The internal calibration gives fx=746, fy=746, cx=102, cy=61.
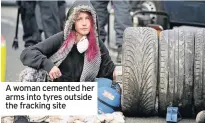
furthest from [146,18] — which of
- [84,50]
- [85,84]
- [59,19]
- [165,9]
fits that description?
[85,84]

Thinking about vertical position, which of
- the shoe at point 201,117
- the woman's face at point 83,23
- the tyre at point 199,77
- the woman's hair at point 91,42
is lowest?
the shoe at point 201,117

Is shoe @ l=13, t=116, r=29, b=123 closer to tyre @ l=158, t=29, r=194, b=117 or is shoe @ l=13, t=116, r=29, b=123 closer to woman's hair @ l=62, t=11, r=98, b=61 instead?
woman's hair @ l=62, t=11, r=98, b=61

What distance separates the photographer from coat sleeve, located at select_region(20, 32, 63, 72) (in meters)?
4.72

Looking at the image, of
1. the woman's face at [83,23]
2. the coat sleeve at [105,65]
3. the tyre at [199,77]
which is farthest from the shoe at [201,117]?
the woman's face at [83,23]

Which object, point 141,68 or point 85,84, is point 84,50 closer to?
point 141,68

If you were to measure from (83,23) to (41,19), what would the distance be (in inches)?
104

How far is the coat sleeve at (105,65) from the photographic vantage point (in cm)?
496

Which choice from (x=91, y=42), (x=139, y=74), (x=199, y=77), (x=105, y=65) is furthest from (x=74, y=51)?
(x=199, y=77)

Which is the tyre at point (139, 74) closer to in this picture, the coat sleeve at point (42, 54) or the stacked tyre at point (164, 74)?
the stacked tyre at point (164, 74)

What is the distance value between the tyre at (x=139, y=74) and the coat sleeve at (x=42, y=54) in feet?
1.48

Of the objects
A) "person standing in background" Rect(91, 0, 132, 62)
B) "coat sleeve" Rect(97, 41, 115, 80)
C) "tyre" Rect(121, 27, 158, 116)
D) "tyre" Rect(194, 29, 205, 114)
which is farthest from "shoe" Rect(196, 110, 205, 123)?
"person standing in background" Rect(91, 0, 132, 62)

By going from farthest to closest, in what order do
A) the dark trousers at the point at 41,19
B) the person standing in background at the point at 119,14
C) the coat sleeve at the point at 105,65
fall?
the dark trousers at the point at 41,19, the person standing in background at the point at 119,14, the coat sleeve at the point at 105,65

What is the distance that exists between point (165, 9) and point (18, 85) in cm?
420

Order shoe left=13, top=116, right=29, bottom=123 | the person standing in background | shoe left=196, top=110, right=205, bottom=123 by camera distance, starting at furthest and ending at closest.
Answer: the person standing in background, shoe left=196, top=110, right=205, bottom=123, shoe left=13, top=116, right=29, bottom=123
